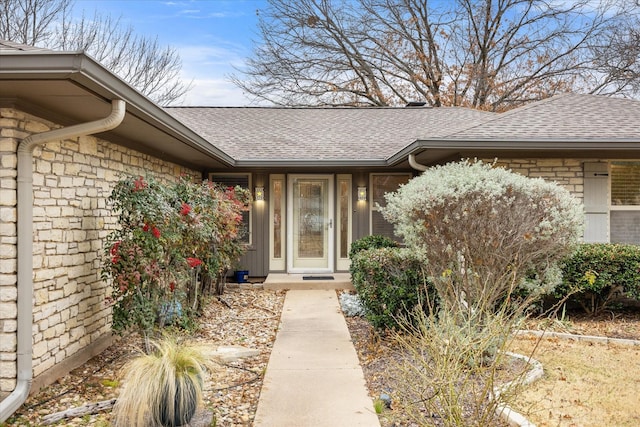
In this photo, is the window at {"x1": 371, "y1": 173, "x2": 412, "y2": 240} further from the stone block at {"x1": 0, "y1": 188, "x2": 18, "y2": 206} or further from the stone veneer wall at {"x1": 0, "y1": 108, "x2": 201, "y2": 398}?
the stone block at {"x1": 0, "y1": 188, "x2": 18, "y2": 206}

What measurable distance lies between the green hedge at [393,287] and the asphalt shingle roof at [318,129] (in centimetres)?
416

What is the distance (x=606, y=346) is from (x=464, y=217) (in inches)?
86.6

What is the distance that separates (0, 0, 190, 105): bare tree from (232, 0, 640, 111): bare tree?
335 cm

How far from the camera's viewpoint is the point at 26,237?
3879 millimetres

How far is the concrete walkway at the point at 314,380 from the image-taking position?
3.57 m

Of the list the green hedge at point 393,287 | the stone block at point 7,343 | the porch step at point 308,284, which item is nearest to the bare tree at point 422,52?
the porch step at point 308,284

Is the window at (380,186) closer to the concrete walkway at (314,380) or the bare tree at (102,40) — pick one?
the concrete walkway at (314,380)

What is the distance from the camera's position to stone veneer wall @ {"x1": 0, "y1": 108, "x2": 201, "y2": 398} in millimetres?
3805

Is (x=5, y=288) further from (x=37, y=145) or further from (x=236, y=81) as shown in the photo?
(x=236, y=81)

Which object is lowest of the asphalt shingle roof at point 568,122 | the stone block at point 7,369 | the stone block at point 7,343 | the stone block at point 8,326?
the stone block at point 7,369

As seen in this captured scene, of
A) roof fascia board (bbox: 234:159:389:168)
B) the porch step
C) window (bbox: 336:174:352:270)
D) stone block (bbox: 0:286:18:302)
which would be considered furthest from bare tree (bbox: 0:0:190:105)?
stone block (bbox: 0:286:18:302)

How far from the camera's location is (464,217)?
15.4 feet

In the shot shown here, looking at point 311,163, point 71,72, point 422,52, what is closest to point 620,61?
point 422,52

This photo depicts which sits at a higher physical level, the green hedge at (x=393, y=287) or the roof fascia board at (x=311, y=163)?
the roof fascia board at (x=311, y=163)
